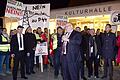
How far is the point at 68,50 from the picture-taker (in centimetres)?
1191

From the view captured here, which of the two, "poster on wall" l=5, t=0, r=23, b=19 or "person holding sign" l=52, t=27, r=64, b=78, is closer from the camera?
"person holding sign" l=52, t=27, r=64, b=78

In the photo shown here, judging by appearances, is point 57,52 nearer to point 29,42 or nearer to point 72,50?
point 29,42

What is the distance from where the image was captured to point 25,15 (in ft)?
54.5

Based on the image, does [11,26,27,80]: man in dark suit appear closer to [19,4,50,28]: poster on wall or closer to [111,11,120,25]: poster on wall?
[19,4,50,28]: poster on wall

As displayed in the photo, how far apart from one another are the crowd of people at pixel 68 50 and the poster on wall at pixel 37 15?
17.8 inches

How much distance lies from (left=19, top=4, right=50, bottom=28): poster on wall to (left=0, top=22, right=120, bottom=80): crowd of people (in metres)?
0.45

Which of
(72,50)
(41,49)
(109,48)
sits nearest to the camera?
(72,50)

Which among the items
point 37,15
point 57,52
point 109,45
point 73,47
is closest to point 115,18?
point 109,45

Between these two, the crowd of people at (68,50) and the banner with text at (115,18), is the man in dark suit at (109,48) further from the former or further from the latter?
the banner with text at (115,18)

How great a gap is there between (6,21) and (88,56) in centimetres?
1996

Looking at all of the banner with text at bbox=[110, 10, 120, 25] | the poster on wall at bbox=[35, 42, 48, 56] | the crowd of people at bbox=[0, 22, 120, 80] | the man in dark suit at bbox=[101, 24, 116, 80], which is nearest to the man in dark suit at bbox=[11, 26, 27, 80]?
the crowd of people at bbox=[0, 22, 120, 80]

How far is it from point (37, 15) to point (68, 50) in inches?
201

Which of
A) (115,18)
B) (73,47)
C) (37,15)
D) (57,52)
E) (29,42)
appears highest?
(37,15)

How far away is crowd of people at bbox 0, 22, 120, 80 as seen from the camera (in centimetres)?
1194
